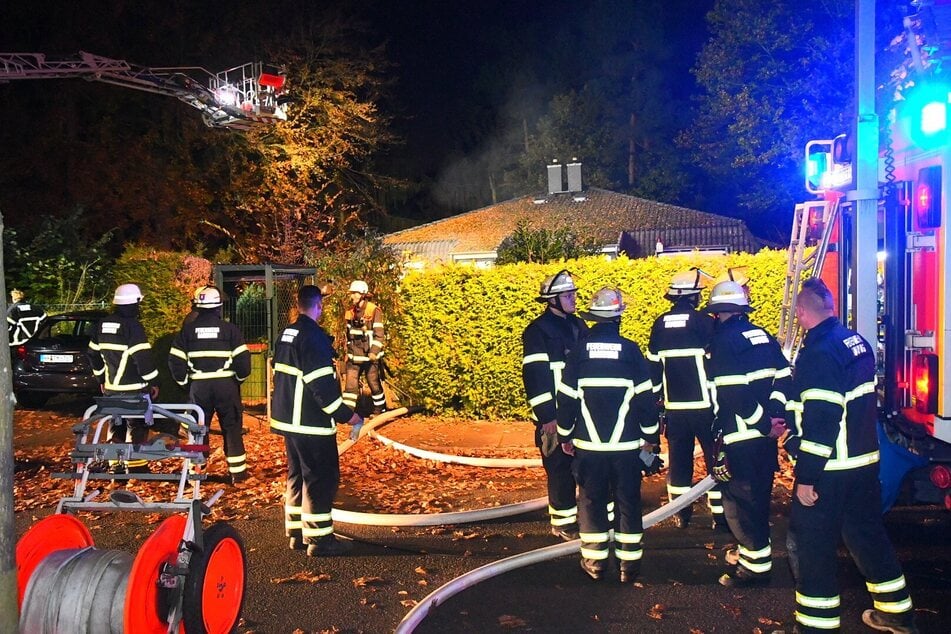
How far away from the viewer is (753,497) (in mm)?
5340

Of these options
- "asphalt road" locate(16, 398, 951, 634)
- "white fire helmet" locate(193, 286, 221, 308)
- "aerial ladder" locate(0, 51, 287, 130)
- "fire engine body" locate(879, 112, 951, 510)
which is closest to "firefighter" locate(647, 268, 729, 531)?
"asphalt road" locate(16, 398, 951, 634)

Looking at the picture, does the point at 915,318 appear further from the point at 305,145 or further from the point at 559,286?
the point at 305,145

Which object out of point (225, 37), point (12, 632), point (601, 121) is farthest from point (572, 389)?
point (601, 121)

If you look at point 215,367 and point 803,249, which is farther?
point 215,367

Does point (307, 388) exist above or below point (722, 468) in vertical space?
above

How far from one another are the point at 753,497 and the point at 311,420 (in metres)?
3.14

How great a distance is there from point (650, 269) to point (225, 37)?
19.5m

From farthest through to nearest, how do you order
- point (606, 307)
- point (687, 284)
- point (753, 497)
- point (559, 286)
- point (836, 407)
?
point (687, 284)
point (559, 286)
point (606, 307)
point (753, 497)
point (836, 407)

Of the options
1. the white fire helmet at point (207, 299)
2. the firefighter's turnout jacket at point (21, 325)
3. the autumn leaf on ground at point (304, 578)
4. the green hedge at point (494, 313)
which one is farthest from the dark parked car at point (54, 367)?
the autumn leaf on ground at point (304, 578)

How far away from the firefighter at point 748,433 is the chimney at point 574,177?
31045mm

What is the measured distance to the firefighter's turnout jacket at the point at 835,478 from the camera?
4.31 m

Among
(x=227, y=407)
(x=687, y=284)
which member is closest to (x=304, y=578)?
(x=227, y=407)

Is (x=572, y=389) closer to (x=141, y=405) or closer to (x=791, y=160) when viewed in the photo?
(x=141, y=405)

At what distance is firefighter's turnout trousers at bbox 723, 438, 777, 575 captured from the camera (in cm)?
533
